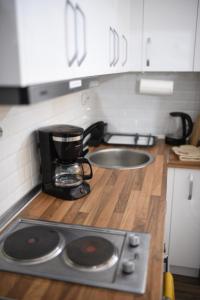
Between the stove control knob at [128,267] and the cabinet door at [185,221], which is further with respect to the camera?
the cabinet door at [185,221]

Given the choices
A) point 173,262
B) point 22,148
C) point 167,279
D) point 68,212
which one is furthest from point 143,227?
point 173,262

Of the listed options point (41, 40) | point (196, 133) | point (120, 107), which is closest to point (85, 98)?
point (120, 107)

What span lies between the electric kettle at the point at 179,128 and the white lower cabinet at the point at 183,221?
1.42 ft

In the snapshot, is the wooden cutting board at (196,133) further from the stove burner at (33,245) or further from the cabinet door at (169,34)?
the stove burner at (33,245)

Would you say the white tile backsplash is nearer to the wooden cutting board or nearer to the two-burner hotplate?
the wooden cutting board

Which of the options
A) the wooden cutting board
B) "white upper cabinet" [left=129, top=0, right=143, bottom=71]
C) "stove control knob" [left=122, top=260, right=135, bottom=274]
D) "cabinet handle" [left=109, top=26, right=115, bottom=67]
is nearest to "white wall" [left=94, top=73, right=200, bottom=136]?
the wooden cutting board

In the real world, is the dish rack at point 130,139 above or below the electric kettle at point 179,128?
below

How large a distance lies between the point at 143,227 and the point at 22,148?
26.0 inches

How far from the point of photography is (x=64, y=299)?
33.7 inches

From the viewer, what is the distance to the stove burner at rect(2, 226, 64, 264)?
3.37 feet

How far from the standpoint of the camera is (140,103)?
2545 mm

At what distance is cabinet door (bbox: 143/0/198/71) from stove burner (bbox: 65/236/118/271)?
4.80 feet

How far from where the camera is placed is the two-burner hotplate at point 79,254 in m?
0.94

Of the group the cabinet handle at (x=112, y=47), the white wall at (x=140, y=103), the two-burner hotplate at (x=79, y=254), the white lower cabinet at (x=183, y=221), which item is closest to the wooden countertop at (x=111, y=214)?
the two-burner hotplate at (x=79, y=254)
